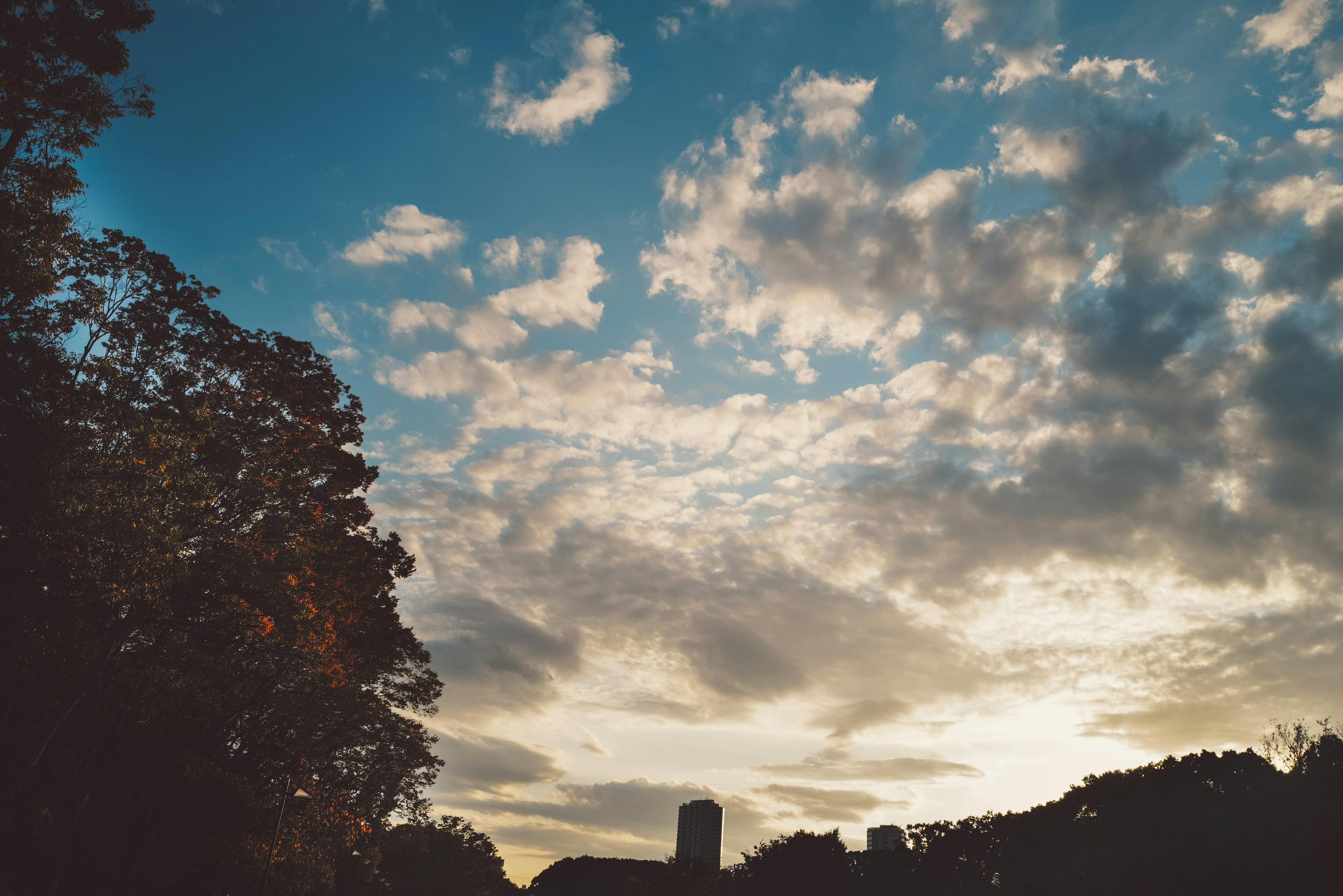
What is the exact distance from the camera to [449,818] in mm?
85938

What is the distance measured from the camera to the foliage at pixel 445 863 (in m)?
81.3

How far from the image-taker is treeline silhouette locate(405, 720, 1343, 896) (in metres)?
37.6

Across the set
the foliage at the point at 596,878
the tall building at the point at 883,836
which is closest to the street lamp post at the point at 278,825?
the foliage at the point at 596,878

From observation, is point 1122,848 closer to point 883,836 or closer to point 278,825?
point 278,825

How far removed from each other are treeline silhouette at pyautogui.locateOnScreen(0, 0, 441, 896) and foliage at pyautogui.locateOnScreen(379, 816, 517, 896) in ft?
186

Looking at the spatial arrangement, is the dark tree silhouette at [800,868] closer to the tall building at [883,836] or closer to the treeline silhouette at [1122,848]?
the treeline silhouette at [1122,848]

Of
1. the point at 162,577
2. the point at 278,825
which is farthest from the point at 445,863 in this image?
the point at 162,577

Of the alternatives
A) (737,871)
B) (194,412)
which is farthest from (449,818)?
(194,412)

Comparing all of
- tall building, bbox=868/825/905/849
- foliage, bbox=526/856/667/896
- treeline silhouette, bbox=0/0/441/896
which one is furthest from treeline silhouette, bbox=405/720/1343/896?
tall building, bbox=868/825/905/849

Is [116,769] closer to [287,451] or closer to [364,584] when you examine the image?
[364,584]

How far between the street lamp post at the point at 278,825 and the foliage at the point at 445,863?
2426 inches

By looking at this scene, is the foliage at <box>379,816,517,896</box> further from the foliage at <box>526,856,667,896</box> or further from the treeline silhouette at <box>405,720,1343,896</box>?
the foliage at <box>526,856,667,896</box>

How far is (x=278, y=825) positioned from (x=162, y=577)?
519 inches

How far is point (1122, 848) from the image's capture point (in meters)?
47.9
